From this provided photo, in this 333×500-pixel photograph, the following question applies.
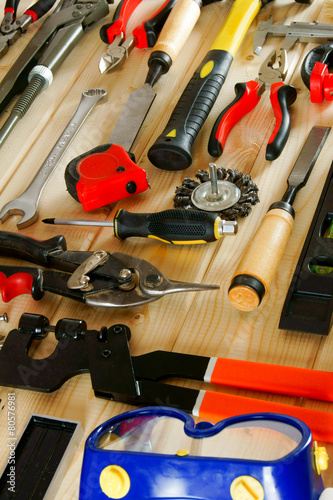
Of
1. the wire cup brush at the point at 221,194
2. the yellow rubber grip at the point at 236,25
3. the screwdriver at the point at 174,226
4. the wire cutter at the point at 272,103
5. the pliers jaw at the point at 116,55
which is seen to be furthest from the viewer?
the pliers jaw at the point at 116,55

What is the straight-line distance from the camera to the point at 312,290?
44.7 inches

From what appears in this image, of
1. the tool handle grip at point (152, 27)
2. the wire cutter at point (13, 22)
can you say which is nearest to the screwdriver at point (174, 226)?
the tool handle grip at point (152, 27)

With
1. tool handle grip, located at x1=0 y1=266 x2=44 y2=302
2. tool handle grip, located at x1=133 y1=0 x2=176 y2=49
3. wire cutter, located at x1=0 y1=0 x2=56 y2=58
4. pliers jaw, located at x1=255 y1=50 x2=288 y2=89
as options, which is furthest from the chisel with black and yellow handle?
wire cutter, located at x1=0 y1=0 x2=56 y2=58

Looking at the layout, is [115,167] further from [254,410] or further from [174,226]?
[254,410]

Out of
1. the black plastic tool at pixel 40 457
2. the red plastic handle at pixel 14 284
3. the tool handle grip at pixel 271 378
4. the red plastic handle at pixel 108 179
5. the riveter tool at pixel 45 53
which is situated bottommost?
the black plastic tool at pixel 40 457

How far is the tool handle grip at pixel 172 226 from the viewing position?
4.06 ft

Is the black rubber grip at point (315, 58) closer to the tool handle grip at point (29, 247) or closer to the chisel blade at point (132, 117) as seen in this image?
the chisel blade at point (132, 117)

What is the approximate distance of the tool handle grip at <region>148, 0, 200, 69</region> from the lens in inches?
67.2

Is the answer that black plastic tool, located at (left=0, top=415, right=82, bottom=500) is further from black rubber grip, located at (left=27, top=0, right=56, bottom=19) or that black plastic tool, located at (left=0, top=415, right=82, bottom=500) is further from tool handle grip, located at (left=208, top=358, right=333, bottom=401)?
black rubber grip, located at (left=27, top=0, right=56, bottom=19)

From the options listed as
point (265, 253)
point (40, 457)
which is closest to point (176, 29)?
point (265, 253)

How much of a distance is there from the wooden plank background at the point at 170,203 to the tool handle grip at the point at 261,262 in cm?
7

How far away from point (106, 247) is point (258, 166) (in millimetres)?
441

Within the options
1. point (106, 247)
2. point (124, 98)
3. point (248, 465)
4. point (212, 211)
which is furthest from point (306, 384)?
point (124, 98)

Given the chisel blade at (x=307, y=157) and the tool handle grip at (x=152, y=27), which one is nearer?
the chisel blade at (x=307, y=157)
